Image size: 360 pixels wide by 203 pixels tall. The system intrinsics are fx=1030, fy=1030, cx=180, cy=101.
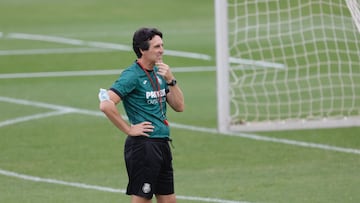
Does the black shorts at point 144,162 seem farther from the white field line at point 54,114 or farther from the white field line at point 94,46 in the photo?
the white field line at point 94,46

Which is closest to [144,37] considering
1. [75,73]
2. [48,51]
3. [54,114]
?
[54,114]

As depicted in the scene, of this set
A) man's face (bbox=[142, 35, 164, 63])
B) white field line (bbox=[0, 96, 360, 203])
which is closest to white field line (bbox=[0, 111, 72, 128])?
white field line (bbox=[0, 96, 360, 203])

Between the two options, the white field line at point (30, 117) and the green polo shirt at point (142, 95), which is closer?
the green polo shirt at point (142, 95)

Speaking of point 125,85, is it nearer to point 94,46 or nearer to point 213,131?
point 213,131

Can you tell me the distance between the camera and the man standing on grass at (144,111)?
920cm

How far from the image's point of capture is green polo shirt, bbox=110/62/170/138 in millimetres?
9219

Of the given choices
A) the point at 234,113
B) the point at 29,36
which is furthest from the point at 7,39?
the point at 234,113

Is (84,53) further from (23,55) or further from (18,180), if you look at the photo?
(18,180)

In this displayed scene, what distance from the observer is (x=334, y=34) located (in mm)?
18812

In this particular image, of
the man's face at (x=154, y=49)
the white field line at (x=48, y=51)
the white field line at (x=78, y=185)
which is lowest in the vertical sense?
the white field line at (x=78, y=185)

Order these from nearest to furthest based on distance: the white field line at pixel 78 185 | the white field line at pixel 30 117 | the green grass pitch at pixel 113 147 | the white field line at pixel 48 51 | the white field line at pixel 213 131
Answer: the white field line at pixel 78 185 → the green grass pitch at pixel 113 147 → the white field line at pixel 213 131 → the white field line at pixel 30 117 → the white field line at pixel 48 51

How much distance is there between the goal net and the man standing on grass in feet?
12.7

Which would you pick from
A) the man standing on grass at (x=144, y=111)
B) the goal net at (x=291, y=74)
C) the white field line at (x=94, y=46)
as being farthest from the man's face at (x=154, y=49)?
the white field line at (x=94, y=46)

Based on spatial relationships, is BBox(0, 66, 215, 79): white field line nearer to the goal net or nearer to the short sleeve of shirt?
the goal net
